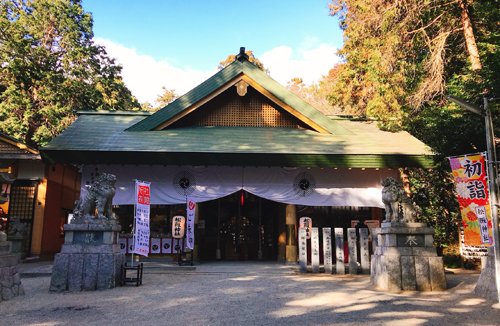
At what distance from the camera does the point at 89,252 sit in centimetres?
807

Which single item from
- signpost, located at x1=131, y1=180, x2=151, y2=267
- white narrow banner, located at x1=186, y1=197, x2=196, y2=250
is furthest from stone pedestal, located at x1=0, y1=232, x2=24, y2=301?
white narrow banner, located at x1=186, y1=197, x2=196, y2=250

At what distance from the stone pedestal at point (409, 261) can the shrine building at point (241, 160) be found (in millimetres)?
3961

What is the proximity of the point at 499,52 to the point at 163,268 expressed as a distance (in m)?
12.7

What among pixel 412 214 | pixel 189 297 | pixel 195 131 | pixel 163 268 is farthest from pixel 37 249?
pixel 412 214

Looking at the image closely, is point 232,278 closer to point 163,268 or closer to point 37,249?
point 163,268

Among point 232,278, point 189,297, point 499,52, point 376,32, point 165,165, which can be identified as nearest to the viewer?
point 189,297

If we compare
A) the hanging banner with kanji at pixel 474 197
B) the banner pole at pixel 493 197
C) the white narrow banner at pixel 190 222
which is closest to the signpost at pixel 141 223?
the white narrow banner at pixel 190 222

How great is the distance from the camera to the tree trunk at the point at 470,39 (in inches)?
483

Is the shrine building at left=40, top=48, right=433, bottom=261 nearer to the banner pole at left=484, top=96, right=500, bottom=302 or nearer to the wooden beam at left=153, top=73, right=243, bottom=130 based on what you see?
the wooden beam at left=153, top=73, right=243, bottom=130

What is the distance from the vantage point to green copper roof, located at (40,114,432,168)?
1170cm

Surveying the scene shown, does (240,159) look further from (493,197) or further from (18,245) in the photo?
(18,245)

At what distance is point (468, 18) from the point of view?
12.8m

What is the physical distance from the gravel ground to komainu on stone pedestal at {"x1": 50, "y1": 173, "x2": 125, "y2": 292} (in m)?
0.34

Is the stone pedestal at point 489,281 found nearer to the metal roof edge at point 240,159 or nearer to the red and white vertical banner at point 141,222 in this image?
the metal roof edge at point 240,159
